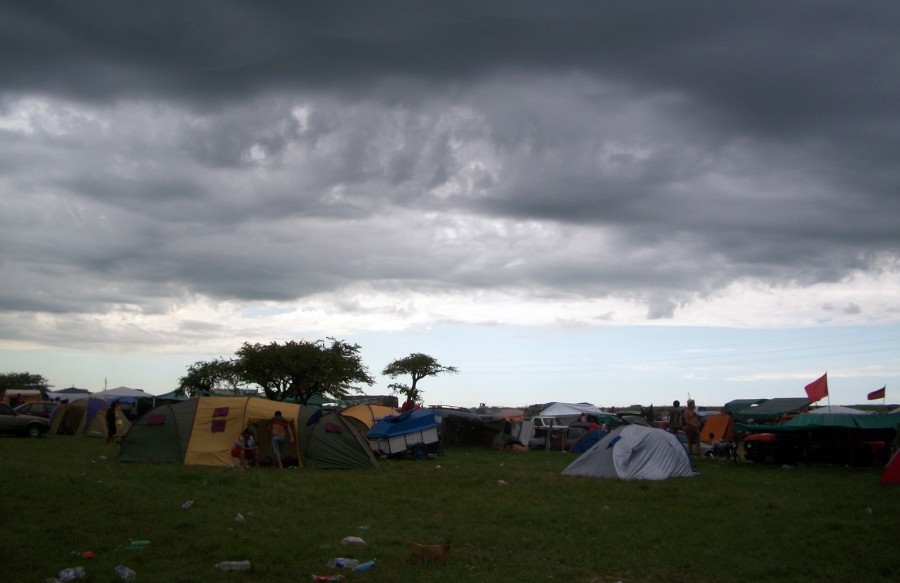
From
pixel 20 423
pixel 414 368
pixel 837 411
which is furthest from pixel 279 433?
pixel 414 368

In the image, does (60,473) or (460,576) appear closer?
(460,576)

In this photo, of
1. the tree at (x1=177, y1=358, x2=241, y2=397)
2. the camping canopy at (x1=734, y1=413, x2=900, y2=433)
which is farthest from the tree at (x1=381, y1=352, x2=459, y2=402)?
the camping canopy at (x1=734, y1=413, x2=900, y2=433)

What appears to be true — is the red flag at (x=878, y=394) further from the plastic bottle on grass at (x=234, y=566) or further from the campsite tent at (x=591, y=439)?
the plastic bottle on grass at (x=234, y=566)

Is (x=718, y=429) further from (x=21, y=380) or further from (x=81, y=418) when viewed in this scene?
(x=21, y=380)

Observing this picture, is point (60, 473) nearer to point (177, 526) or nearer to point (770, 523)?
point (177, 526)

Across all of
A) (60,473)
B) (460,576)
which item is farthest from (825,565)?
(60,473)

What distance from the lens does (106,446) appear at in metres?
29.0

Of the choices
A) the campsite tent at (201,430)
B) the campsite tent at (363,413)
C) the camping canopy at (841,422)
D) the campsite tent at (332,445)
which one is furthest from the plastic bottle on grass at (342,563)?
the campsite tent at (363,413)

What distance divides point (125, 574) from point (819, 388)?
71.8 feet

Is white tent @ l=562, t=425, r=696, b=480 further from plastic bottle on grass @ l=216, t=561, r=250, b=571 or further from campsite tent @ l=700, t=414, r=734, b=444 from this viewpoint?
plastic bottle on grass @ l=216, t=561, r=250, b=571

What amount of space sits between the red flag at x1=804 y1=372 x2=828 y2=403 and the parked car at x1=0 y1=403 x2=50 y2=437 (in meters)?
32.5

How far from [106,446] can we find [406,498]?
18.4 metres

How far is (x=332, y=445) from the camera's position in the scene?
22453 millimetres

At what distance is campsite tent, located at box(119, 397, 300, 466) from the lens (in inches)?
866
